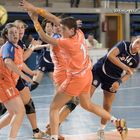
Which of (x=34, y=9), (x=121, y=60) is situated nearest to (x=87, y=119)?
(x=121, y=60)

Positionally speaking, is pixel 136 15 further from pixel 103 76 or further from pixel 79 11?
pixel 103 76

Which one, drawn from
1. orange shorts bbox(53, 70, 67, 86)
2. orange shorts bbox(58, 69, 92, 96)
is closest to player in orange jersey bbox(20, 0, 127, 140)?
orange shorts bbox(58, 69, 92, 96)

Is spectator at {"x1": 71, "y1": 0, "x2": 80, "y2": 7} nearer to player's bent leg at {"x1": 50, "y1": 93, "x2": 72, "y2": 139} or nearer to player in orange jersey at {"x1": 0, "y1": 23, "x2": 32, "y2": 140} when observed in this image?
player in orange jersey at {"x1": 0, "y1": 23, "x2": 32, "y2": 140}

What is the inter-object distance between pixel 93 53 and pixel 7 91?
14011mm

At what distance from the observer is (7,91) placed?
237 inches

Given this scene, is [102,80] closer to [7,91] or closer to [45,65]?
[7,91]

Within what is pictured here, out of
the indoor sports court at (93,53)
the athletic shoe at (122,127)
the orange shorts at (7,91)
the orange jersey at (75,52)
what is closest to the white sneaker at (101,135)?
the indoor sports court at (93,53)

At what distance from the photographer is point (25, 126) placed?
8320 mm

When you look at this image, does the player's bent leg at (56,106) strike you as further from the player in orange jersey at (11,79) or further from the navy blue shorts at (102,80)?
the navy blue shorts at (102,80)

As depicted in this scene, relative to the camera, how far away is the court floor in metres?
7.39

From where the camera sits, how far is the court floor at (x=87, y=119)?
739 cm

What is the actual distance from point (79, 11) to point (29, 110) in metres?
16.6

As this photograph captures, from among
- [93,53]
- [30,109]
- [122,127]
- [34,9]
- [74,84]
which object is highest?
[34,9]

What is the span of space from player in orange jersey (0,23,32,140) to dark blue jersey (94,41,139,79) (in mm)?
1506
